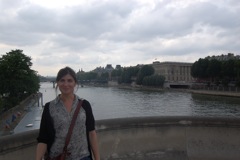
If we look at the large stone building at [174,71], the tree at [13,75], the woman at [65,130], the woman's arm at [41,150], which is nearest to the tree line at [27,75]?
the tree at [13,75]

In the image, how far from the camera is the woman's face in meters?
2.82

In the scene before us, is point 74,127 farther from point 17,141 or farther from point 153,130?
point 153,130

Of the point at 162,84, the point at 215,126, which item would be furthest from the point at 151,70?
the point at 215,126

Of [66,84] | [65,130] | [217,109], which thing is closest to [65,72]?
[66,84]

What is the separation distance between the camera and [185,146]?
5.33 m

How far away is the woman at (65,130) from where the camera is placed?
2.63 m

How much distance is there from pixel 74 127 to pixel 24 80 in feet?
159

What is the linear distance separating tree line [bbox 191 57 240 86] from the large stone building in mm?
52858

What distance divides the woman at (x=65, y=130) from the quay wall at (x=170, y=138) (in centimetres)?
227

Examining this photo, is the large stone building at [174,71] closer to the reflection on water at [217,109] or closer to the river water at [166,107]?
the river water at [166,107]

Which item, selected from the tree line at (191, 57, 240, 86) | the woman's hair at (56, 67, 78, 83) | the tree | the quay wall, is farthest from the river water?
the woman's hair at (56, 67, 78, 83)

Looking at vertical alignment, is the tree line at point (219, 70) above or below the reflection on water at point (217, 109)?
above

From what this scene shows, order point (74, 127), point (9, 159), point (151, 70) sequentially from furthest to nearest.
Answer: point (151, 70), point (9, 159), point (74, 127)

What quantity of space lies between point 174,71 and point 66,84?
152m
